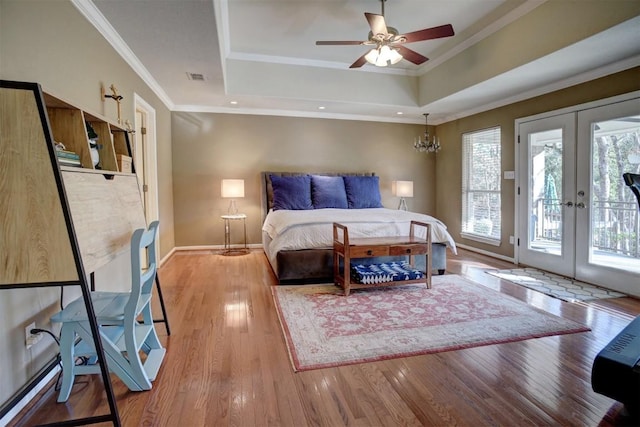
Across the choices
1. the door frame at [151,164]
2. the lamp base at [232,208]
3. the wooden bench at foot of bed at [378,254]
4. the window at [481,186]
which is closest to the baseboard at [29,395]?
the wooden bench at foot of bed at [378,254]

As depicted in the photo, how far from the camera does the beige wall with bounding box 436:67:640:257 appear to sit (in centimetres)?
344

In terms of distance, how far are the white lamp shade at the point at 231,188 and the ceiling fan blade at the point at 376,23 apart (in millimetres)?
3027

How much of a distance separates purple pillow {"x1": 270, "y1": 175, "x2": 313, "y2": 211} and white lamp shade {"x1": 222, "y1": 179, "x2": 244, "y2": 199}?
1.73 ft

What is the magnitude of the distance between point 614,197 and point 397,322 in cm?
277

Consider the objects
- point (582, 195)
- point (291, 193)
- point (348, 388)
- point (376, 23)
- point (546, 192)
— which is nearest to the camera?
point (348, 388)

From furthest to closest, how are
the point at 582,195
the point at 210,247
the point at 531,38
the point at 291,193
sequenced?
the point at 210,247, the point at 291,193, the point at 582,195, the point at 531,38

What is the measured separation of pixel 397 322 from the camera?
102 inches

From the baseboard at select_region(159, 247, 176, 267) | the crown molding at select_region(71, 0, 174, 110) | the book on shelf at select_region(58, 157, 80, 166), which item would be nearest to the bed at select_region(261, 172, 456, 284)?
the baseboard at select_region(159, 247, 176, 267)

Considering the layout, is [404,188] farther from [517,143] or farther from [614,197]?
[614,197]

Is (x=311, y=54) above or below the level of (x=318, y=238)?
above

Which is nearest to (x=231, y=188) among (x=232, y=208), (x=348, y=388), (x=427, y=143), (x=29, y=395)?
(x=232, y=208)

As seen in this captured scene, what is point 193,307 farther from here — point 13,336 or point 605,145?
point 605,145

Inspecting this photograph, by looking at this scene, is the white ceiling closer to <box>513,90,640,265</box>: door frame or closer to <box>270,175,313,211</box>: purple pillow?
<box>513,90,640,265</box>: door frame

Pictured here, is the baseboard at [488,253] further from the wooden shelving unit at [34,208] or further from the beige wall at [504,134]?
the wooden shelving unit at [34,208]
